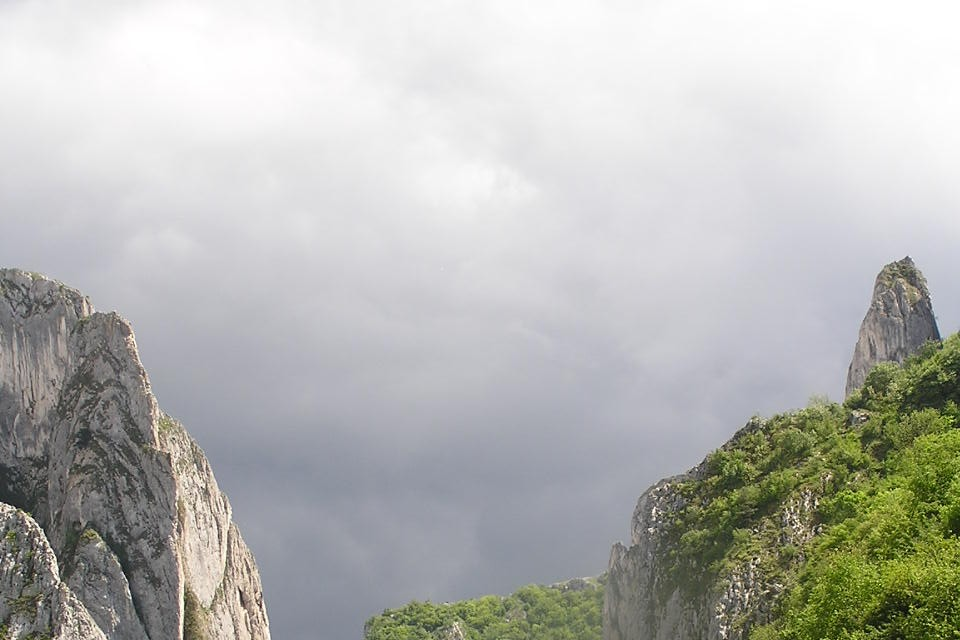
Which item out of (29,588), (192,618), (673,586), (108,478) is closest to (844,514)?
(673,586)

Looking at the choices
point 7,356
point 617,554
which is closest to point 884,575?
point 617,554

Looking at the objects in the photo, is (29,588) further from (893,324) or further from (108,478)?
(893,324)

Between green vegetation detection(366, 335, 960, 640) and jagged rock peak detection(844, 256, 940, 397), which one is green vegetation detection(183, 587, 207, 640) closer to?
green vegetation detection(366, 335, 960, 640)

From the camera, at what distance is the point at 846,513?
198ft

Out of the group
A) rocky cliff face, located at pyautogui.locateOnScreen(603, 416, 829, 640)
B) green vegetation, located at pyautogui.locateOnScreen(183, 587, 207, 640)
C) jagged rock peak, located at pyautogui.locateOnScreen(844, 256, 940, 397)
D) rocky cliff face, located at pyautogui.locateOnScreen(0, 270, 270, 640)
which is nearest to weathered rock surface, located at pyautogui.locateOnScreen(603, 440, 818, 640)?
rocky cliff face, located at pyautogui.locateOnScreen(603, 416, 829, 640)

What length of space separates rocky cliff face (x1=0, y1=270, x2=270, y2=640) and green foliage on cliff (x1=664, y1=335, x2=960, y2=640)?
6250cm

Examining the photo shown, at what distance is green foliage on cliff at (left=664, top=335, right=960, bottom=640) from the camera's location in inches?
1586

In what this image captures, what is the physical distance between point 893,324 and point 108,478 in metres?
89.5

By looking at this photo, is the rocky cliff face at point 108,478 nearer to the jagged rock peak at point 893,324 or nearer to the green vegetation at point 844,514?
the green vegetation at point 844,514

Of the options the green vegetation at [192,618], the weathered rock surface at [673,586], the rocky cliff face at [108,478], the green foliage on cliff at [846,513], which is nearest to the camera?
the green foliage on cliff at [846,513]

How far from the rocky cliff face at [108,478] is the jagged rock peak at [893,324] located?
3128 inches

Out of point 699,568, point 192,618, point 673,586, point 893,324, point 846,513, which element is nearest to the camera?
point 846,513

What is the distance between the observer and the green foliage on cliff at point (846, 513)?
4028cm

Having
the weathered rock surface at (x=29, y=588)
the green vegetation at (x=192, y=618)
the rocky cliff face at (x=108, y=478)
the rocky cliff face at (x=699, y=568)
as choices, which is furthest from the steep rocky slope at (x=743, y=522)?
Answer: the rocky cliff face at (x=108, y=478)
